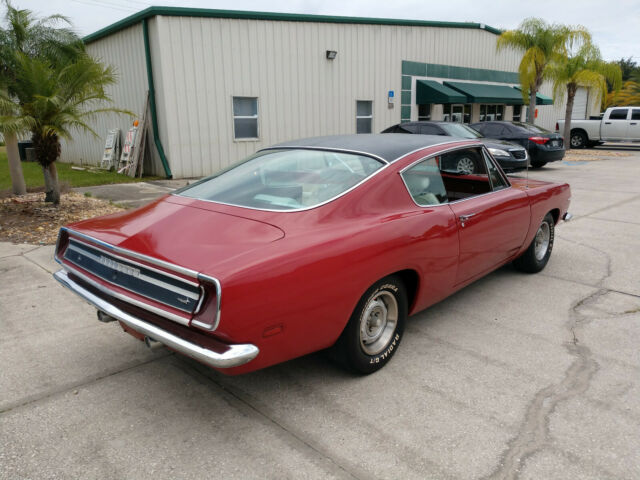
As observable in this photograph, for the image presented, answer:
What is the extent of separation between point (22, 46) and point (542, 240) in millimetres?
9656

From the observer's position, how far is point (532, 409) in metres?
2.83

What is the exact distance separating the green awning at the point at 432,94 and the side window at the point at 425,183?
51.6 ft

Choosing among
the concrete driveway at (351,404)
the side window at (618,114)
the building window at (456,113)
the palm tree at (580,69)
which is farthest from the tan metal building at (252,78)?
the concrete driveway at (351,404)

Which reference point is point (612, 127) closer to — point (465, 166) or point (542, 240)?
point (542, 240)

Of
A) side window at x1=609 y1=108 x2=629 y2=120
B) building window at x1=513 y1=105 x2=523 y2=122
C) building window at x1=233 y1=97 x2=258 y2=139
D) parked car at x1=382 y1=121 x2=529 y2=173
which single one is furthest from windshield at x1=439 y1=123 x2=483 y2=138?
building window at x1=513 y1=105 x2=523 y2=122

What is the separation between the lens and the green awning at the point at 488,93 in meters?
20.0

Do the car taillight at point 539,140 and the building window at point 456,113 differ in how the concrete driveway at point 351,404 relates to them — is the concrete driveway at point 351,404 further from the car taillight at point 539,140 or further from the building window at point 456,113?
the building window at point 456,113

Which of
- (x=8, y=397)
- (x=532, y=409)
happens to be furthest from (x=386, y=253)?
(x=8, y=397)

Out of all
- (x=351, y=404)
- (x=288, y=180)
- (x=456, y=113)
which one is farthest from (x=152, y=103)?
(x=456, y=113)

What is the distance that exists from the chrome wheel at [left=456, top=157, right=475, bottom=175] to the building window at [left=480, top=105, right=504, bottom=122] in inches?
774

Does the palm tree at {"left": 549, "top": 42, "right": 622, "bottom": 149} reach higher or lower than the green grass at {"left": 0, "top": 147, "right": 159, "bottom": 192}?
higher

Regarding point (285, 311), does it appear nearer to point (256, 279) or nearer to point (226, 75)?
point (256, 279)

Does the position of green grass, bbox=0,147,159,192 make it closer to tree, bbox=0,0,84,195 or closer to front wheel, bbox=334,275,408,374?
tree, bbox=0,0,84,195

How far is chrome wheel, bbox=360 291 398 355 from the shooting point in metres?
3.13
